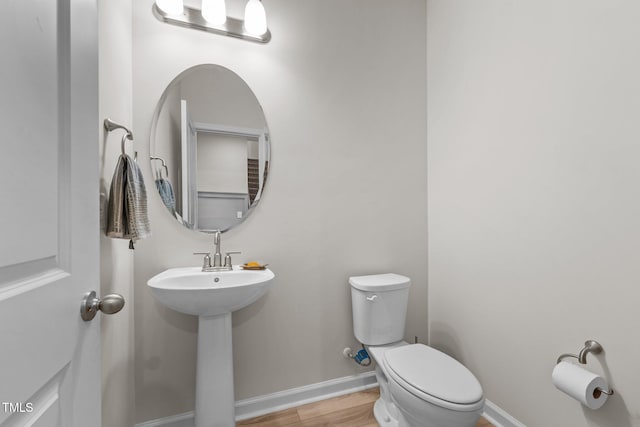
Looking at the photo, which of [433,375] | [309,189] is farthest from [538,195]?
[309,189]

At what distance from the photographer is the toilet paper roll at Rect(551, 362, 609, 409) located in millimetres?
988

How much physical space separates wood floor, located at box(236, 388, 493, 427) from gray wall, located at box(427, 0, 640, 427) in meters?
0.49

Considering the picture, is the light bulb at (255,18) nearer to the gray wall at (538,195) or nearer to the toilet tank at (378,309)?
the gray wall at (538,195)

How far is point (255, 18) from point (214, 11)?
8.1 inches

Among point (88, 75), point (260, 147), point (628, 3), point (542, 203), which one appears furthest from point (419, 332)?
point (88, 75)

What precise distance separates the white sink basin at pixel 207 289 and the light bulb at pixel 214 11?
1.28 meters

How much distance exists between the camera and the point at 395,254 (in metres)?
1.87

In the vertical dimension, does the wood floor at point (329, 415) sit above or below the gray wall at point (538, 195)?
below

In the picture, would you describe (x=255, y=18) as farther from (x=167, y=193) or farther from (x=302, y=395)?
(x=302, y=395)

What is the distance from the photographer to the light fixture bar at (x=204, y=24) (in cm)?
141

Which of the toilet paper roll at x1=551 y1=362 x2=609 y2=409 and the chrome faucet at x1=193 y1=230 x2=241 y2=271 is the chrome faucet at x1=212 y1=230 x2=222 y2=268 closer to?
the chrome faucet at x1=193 y1=230 x2=241 y2=271

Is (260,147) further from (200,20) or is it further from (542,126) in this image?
(542,126)

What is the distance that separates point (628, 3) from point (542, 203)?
758mm

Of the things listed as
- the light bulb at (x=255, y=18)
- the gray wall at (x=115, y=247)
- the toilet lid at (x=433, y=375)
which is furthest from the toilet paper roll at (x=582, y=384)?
the light bulb at (x=255, y=18)
